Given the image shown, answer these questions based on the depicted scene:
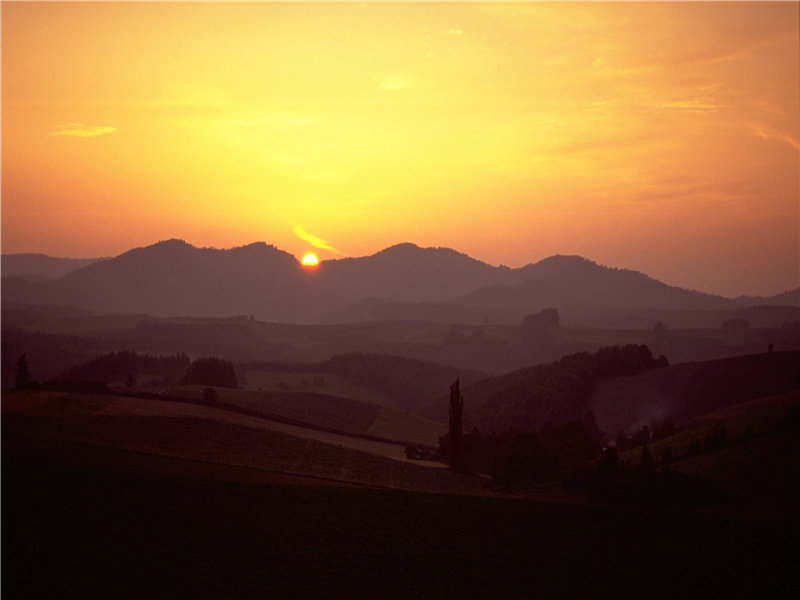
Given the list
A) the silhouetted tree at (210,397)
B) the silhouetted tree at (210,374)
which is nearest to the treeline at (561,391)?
the silhouetted tree at (210,374)

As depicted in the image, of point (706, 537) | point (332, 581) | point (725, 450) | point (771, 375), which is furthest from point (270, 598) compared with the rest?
point (771, 375)

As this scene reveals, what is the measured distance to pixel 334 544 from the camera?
41938 millimetres

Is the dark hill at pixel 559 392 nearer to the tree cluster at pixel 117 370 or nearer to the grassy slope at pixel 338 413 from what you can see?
the grassy slope at pixel 338 413

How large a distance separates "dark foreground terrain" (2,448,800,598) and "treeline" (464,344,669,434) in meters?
87.8

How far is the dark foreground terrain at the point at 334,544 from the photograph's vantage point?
3656cm

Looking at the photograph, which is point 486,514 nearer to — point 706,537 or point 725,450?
point 706,537

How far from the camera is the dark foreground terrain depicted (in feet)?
120

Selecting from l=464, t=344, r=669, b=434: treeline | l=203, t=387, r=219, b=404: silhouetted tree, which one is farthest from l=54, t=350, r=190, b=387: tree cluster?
l=464, t=344, r=669, b=434: treeline

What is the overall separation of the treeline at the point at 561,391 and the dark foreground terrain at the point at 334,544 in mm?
87752

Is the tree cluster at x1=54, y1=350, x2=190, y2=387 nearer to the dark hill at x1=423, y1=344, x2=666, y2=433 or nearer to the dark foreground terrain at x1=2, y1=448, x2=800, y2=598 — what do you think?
the dark hill at x1=423, y1=344, x2=666, y2=433

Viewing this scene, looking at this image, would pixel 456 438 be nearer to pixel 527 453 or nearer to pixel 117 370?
pixel 527 453

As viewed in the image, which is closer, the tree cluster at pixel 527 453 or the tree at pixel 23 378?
the tree cluster at pixel 527 453

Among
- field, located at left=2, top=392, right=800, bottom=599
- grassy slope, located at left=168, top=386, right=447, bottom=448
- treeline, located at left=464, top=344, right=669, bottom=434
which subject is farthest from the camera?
treeline, located at left=464, top=344, right=669, bottom=434

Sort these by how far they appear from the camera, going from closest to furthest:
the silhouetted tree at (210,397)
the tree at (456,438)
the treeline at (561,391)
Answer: the tree at (456,438) < the silhouetted tree at (210,397) < the treeline at (561,391)
